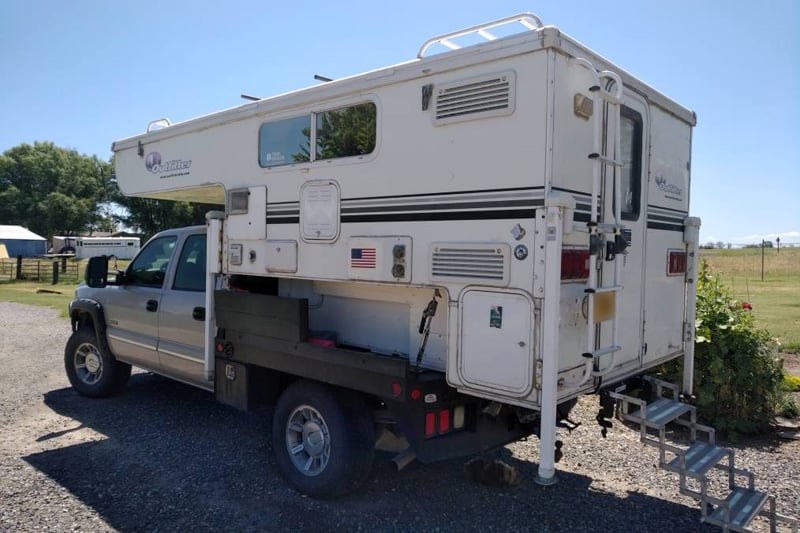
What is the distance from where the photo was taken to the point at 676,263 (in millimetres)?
4801

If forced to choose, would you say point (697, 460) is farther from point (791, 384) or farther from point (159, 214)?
point (159, 214)

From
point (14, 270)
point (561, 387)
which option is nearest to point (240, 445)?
point (561, 387)

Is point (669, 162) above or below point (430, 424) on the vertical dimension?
above

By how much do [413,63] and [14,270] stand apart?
3084 cm

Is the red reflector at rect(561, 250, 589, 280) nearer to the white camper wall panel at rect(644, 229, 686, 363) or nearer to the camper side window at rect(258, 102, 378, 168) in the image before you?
the white camper wall panel at rect(644, 229, 686, 363)

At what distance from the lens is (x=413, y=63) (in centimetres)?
375

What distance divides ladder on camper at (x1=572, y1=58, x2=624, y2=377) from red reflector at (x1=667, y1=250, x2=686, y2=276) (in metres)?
A: 1.03

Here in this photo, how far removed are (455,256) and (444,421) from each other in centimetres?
105

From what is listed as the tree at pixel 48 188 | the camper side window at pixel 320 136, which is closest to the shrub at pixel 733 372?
the camper side window at pixel 320 136

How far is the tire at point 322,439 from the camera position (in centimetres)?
395

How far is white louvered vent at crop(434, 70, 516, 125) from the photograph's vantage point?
3.35 m

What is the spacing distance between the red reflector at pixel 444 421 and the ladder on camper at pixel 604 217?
92cm

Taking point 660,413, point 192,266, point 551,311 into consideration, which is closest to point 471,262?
point 551,311

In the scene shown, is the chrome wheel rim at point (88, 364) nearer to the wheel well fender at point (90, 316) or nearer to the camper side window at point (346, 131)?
the wheel well fender at point (90, 316)
